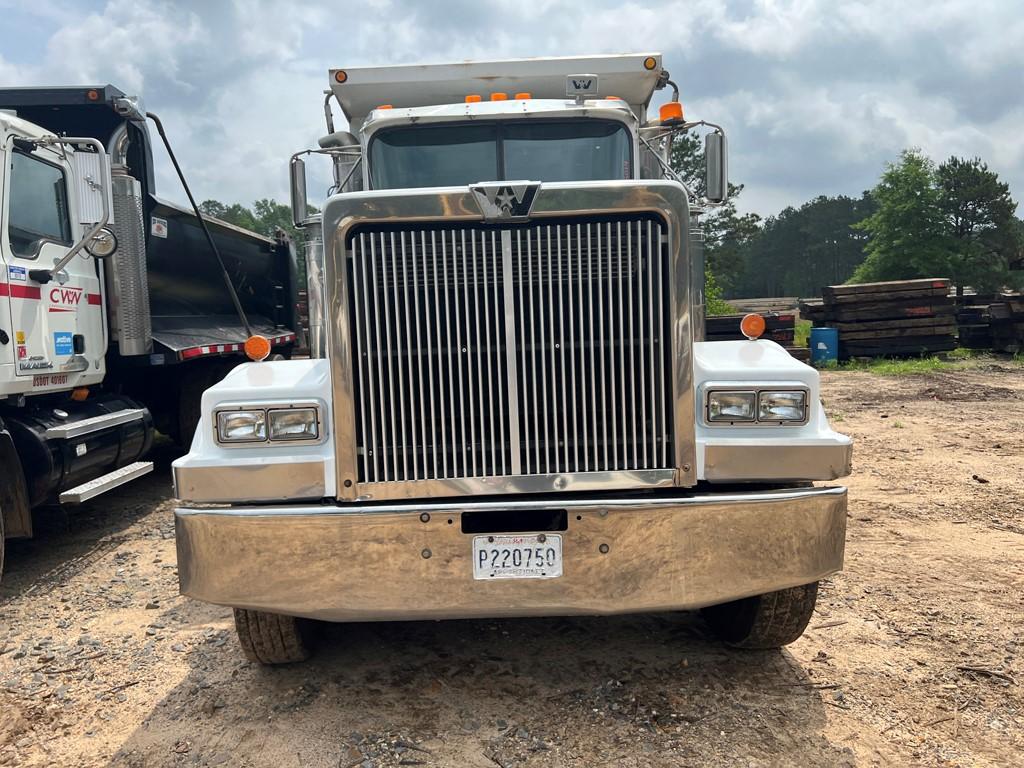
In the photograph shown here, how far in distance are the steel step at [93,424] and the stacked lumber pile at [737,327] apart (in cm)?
1166

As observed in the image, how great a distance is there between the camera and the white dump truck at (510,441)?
3.00m

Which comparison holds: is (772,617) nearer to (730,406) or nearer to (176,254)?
(730,406)

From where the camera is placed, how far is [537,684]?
3459 mm

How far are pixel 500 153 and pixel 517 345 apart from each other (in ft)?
6.51

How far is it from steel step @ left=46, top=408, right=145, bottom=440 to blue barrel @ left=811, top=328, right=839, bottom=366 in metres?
15.8

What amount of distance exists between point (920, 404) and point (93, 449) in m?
11.0

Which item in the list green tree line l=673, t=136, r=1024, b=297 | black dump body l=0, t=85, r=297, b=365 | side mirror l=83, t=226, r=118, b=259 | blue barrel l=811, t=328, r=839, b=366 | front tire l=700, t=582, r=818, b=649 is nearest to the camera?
front tire l=700, t=582, r=818, b=649

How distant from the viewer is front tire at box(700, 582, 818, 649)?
3395 mm

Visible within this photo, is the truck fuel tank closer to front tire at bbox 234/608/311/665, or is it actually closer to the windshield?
front tire at bbox 234/608/311/665

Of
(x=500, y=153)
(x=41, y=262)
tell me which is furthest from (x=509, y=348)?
(x=41, y=262)

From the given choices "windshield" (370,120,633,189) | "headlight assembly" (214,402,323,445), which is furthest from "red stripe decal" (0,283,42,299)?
"headlight assembly" (214,402,323,445)

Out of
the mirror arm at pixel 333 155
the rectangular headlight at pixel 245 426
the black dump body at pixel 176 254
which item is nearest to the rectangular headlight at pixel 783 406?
the rectangular headlight at pixel 245 426

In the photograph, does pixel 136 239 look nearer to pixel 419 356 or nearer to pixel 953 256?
pixel 419 356

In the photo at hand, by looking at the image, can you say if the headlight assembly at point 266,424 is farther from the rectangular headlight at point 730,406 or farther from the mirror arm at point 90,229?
the mirror arm at point 90,229
